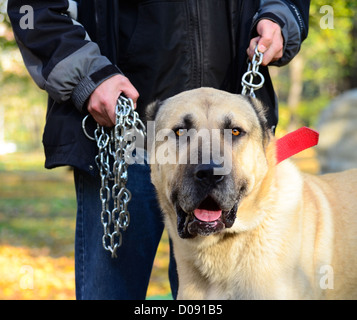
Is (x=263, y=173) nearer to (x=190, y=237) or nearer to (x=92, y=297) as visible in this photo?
(x=190, y=237)

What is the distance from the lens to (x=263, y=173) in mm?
2619

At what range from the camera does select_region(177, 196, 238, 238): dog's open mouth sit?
2408 mm

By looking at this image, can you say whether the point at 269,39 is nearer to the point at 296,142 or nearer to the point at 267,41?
the point at 267,41

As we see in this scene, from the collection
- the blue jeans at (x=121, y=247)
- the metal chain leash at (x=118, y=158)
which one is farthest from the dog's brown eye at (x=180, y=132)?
the blue jeans at (x=121, y=247)

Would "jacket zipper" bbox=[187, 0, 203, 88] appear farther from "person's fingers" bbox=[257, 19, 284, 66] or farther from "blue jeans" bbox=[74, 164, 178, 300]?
"blue jeans" bbox=[74, 164, 178, 300]

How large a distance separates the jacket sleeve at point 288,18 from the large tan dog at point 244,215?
1.38ft

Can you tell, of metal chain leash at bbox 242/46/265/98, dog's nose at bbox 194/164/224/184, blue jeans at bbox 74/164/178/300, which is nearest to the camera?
dog's nose at bbox 194/164/224/184

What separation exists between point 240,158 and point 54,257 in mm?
6368

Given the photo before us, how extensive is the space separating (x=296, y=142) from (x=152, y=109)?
91cm

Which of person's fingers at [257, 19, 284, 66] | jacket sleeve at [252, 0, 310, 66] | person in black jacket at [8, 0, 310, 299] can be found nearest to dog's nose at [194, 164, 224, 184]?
person in black jacket at [8, 0, 310, 299]

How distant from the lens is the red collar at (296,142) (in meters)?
2.68

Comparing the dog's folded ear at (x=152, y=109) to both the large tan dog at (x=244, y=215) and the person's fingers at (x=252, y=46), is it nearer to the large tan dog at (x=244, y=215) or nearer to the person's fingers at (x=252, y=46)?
the large tan dog at (x=244, y=215)

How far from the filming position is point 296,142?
2.71 meters

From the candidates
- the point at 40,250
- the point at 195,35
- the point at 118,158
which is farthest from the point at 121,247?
the point at 40,250
